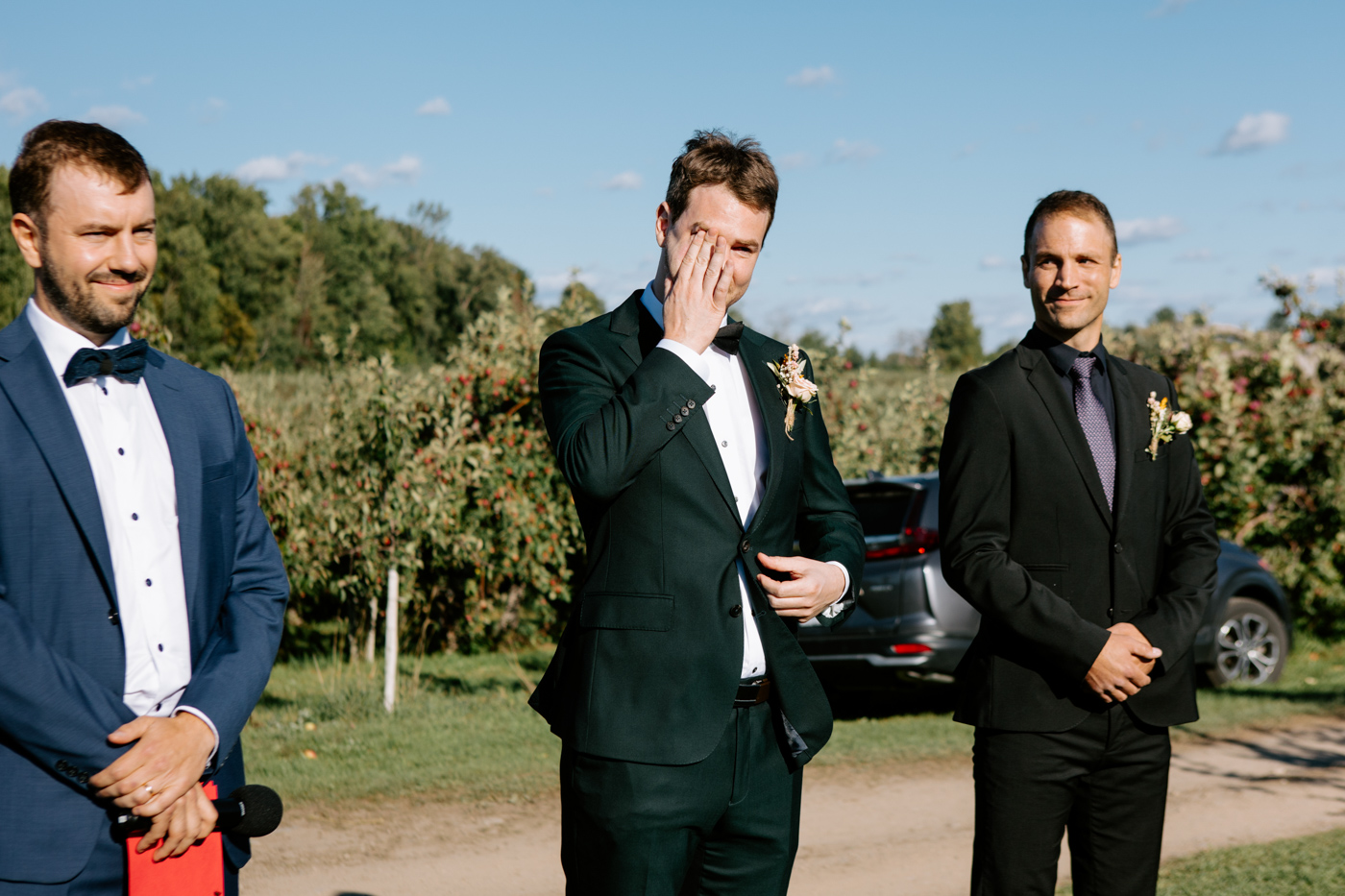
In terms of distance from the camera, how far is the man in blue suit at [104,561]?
2256mm

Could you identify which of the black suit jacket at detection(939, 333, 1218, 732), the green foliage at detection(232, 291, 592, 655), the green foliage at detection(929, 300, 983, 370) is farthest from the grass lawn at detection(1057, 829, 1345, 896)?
the green foliage at detection(929, 300, 983, 370)

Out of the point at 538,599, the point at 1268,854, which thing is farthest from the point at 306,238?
the point at 1268,854

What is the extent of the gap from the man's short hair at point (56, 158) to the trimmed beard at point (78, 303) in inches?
4.6

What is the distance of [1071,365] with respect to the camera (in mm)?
3621

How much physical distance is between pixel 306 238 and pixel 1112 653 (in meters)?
70.9

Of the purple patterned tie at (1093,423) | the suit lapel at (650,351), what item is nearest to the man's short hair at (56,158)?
the suit lapel at (650,351)

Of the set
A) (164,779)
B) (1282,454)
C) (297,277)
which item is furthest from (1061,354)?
(297,277)

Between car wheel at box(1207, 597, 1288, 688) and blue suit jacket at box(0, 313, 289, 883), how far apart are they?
31.0ft

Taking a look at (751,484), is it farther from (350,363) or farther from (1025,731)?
(350,363)

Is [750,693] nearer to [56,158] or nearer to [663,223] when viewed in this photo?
[663,223]

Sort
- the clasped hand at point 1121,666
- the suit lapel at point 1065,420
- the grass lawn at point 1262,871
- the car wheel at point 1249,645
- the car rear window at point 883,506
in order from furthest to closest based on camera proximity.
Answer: the car wheel at point 1249,645, the car rear window at point 883,506, the grass lawn at point 1262,871, the suit lapel at point 1065,420, the clasped hand at point 1121,666

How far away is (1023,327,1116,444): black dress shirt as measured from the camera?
11.9 feet

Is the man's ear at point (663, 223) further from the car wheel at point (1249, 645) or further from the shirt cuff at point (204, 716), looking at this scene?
the car wheel at point (1249, 645)

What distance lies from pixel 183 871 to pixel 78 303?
1265mm
